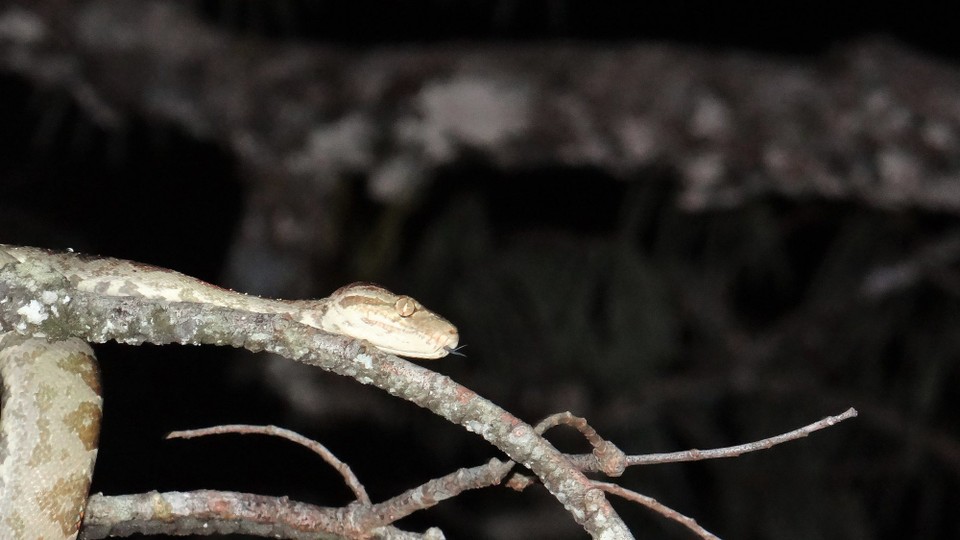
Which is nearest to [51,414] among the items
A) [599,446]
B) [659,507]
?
[599,446]

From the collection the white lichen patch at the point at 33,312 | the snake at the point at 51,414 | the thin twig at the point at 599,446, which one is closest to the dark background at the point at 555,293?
the snake at the point at 51,414

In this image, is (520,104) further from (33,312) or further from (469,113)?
(33,312)

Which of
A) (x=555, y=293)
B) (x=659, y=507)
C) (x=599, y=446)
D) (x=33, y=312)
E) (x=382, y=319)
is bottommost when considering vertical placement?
(x=659, y=507)

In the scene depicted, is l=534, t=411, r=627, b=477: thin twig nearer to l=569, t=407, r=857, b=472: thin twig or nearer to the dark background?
l=569, t=407, r=857, b=472: thin twig

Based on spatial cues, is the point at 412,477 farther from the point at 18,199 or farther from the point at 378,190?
the point at 18,199

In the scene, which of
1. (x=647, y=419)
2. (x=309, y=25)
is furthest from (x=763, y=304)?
(x=309, y=25)

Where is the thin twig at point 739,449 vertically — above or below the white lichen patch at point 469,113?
below

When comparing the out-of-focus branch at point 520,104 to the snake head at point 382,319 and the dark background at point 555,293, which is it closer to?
the dark background at point 555,293
